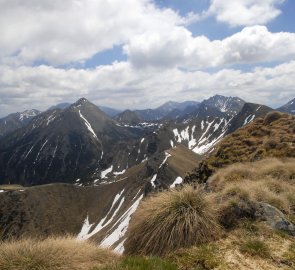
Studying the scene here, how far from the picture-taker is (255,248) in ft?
29.9

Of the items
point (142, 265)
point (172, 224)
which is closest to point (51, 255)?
point (142, 265)

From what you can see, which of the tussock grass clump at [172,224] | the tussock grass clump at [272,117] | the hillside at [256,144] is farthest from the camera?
the tussock grass clump at [272,117]

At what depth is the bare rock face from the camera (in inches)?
411

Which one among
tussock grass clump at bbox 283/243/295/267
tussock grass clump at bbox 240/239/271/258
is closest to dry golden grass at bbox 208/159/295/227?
tussock grass clump at bbox 240/239/271/258

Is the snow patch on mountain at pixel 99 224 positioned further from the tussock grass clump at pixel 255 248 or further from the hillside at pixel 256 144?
the tussock grass clump at pixel 255 248

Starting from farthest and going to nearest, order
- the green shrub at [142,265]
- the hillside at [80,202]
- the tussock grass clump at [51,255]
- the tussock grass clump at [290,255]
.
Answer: the hillside at [80,202] < the tussock grass clump at [290,255] < the tussock grass clump at [51,255] < the green shrub at [142,265]

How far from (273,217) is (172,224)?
10.6 ft

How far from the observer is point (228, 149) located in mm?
23719

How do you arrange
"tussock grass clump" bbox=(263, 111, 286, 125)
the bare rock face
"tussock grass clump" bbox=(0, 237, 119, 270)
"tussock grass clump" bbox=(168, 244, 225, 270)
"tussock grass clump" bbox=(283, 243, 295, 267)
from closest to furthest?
"tussock grass clump" bbox=(0, 237, 119, 270) → "tussock grass clump" bbox=(168, 244, 225, 270) → "tussock grass clump" bbox=(283, 243, 295, 267) → the bare rock face → "tussock grass clump" bbox=(263, 111, 286, 125)

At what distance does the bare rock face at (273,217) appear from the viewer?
10.4m

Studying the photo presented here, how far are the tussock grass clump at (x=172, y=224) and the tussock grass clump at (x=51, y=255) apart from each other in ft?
3.14

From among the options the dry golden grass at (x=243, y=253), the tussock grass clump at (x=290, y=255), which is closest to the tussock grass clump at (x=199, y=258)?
the dry golden grass at (x=243, y=253)

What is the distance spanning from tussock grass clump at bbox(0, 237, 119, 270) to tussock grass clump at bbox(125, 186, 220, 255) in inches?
37.6

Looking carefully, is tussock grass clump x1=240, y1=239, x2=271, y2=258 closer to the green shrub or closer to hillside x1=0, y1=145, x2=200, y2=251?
the green shrub
